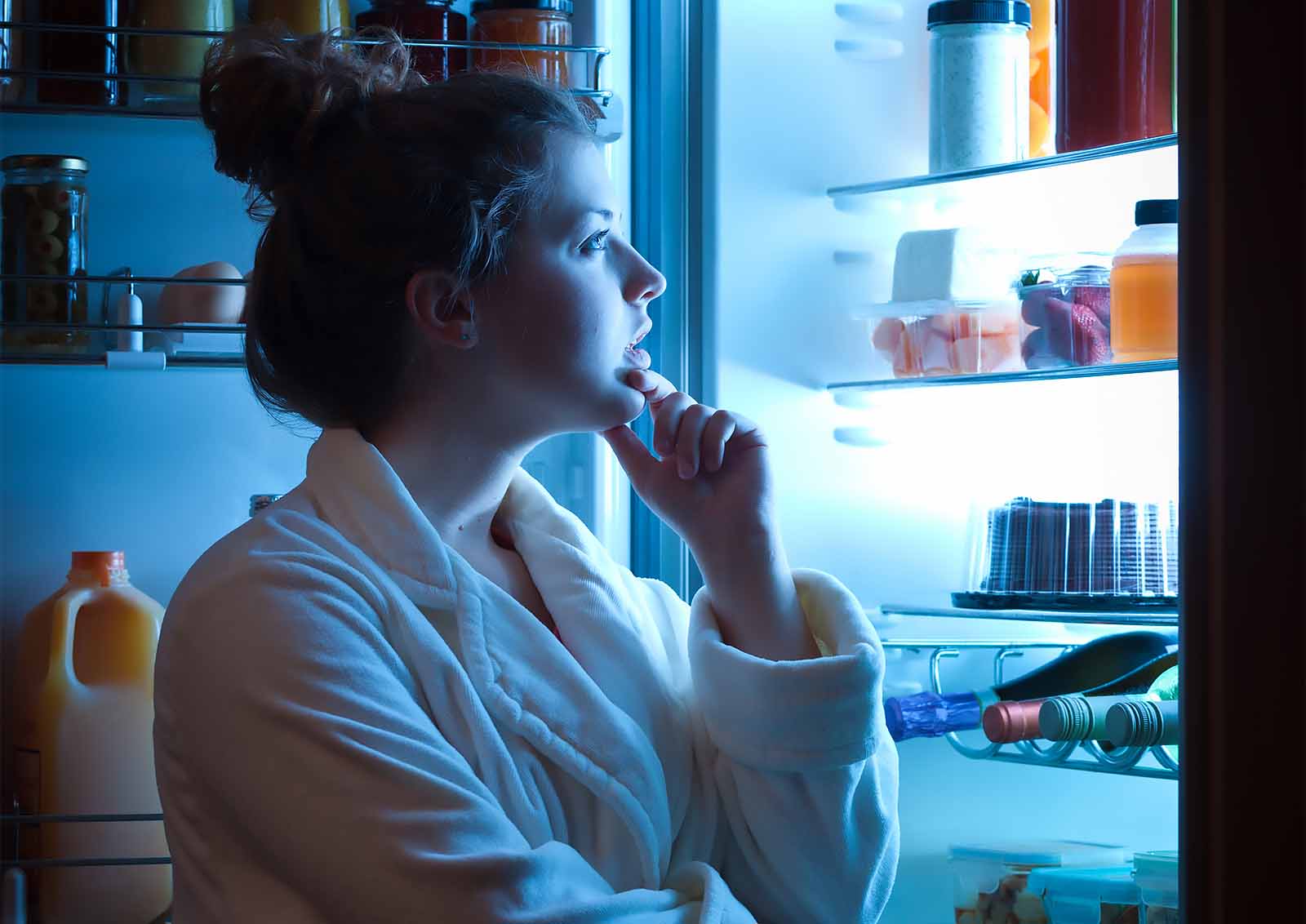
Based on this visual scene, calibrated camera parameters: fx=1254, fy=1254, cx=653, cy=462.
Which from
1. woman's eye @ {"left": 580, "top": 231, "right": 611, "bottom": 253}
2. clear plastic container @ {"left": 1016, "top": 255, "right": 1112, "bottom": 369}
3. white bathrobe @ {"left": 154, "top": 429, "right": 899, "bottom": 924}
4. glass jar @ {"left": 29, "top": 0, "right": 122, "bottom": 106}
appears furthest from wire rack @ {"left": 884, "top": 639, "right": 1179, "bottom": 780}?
glass jar @ {"left": 29, "top": 0, "right": 122, "bottom": 106}

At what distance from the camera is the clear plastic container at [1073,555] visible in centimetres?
129

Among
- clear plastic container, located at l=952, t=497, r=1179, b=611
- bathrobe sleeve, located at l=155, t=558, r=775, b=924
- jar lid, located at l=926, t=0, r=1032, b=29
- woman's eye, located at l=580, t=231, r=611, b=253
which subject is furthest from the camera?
jar lid, located at l=926, t=0, r=1032, b=29

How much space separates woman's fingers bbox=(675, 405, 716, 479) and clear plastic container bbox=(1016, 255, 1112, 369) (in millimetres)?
435

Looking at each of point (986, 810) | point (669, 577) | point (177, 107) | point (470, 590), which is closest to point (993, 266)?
point (669, 577)

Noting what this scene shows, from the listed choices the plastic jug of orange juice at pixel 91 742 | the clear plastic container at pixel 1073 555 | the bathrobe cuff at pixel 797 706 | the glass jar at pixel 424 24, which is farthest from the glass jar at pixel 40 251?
the clear plastic container at pixel 1073 555

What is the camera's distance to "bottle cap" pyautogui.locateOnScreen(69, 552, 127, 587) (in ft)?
4.43

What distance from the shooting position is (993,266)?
4.68ft

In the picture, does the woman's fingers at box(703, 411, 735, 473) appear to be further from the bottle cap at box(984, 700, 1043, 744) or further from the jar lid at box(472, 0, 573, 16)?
the jar lid at box(472, 0, 573, 16)

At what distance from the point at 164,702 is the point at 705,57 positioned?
0.96 m

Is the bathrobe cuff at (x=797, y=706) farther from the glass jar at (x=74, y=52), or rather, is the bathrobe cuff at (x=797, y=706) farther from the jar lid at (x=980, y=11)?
the glass jar at (x=74, y=52)

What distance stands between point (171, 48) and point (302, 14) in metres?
0.15

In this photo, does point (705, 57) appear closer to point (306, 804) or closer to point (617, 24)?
point (617, 24)

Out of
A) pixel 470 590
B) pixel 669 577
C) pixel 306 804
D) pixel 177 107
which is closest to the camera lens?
pixel 306 804

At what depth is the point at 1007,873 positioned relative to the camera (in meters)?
1.37
